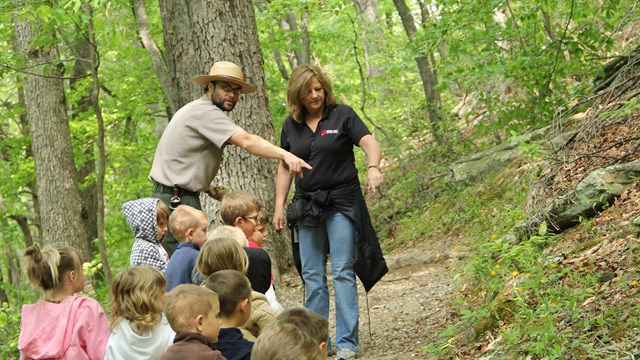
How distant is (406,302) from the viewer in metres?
7.83

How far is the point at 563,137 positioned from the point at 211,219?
367 centimetres

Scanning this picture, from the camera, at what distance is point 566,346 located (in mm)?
4074

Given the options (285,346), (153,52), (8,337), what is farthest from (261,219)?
(153,52)

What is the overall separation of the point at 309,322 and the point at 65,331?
1718mm

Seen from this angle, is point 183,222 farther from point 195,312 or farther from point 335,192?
point 195,312

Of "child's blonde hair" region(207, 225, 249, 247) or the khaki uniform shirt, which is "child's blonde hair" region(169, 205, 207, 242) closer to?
"child's blonde hair" region(207, 225, 249, 247)

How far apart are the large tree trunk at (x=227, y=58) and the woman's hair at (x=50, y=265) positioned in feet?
11.0

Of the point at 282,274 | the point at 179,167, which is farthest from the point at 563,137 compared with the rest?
the point at 179,167

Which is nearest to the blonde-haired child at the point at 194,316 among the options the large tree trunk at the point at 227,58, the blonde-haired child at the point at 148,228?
the blonde-haired child at the point at 148,228

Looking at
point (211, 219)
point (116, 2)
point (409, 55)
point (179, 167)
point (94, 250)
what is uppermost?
point (116, 2)

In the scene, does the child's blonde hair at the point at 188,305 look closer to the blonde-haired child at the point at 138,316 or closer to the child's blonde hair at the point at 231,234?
the blonde-haired child at the point at 138,316

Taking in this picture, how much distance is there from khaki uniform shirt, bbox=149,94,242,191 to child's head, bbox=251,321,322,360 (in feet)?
9.26

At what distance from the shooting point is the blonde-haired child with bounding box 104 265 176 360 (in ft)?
13.3

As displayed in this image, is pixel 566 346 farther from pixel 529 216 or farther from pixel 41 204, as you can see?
pixel 41 204
